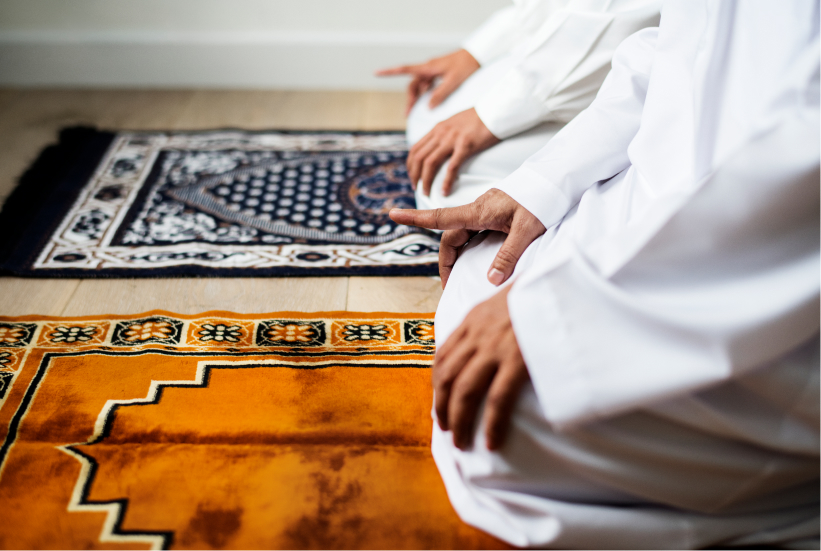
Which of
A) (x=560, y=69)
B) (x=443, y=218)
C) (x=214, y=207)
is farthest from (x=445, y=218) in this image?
(x=214, y=207)

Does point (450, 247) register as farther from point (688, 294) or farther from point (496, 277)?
point (688, 294)

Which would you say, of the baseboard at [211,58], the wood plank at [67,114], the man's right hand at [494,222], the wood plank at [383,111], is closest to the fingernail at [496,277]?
the man's right hand at [494,222]

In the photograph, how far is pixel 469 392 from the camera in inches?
22.2

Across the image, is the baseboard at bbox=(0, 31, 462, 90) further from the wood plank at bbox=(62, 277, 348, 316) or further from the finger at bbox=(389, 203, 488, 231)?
the finger at bbox=(389, 203, 488, 231)

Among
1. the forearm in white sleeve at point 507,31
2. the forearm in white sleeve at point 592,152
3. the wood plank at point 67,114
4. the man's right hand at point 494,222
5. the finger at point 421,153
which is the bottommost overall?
the man's right hand at point 494,222

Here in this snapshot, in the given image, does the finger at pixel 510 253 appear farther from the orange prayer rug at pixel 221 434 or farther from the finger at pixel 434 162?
the finger at pixel 434 162

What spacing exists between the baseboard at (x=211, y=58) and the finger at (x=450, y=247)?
1390 millimetres

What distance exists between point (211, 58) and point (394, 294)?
140 cm

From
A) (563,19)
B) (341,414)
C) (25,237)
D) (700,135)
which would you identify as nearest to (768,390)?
(700,135)

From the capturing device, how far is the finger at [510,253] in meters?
0.75

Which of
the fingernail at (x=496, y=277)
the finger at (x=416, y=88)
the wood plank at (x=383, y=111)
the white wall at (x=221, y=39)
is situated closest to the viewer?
the fingernail at (x=496, y=277)

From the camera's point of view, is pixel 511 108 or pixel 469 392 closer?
pixel 469 392

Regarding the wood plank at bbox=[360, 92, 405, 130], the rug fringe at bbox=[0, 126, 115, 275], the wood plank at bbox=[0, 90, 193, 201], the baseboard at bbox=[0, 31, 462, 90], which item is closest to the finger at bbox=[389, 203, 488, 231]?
the rug fringe at bbox=[0, 126, 115, 275]

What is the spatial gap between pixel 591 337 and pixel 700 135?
0.26m
